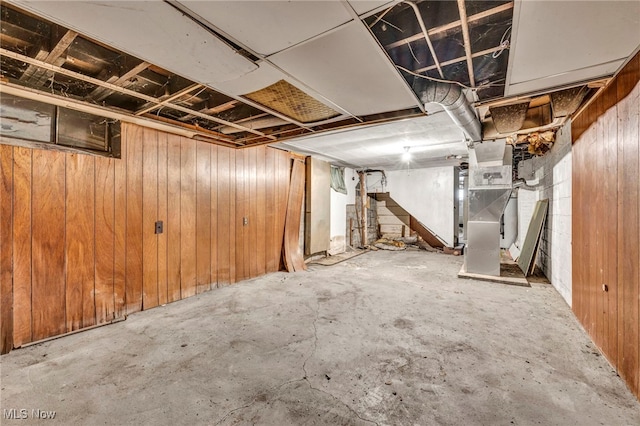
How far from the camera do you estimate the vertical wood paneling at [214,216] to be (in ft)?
12.5

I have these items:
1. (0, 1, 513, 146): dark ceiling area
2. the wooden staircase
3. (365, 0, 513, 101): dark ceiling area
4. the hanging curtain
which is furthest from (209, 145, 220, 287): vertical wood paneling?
the wooden staircase

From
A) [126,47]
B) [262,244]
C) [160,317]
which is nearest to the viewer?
[126,47]

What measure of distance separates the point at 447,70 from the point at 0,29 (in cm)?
314

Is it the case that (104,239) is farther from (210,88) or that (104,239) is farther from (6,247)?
(210,88)

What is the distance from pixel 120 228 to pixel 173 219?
60 centimetres

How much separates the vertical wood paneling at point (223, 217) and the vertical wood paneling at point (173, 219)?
581mm

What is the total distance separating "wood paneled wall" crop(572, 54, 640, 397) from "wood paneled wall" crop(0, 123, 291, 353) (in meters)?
4.16

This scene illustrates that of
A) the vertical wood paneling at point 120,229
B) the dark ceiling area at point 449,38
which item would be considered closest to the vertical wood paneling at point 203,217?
the vertical wood paneling at point 120,229

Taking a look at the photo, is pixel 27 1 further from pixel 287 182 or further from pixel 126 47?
pixel 287 182

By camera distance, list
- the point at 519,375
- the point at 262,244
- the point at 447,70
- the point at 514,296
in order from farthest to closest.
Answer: the point at 262,244, the point at 514,296, the point at 447,70, the point at 519,375

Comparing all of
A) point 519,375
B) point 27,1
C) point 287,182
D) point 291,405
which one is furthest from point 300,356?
point 287,182

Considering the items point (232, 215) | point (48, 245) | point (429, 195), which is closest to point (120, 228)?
point (48, 245)

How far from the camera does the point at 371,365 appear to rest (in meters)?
1.99

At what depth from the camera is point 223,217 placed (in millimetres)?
3975
